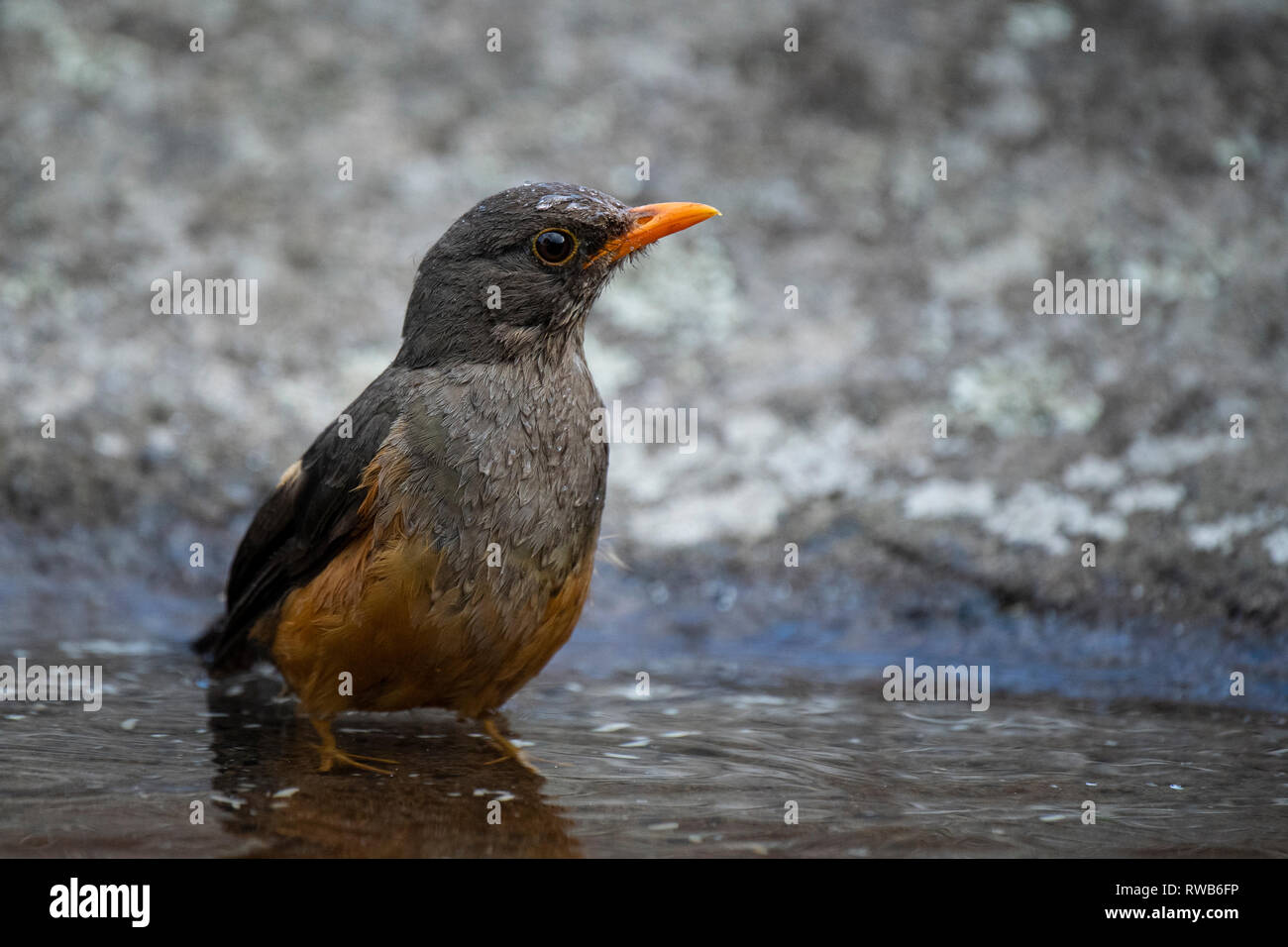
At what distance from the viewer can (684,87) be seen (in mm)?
8656

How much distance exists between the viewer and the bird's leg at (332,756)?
382 cm

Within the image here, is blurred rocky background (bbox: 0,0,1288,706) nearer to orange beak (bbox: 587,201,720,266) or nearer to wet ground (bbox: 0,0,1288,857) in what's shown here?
wet ground (bbox: 0,0,1288,857)

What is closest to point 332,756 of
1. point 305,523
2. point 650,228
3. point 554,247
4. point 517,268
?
point 305,523

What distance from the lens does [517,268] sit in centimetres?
441

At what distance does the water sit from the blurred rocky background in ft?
1.94

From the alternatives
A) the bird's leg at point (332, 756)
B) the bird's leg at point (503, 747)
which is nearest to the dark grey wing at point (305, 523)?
the bird's leg at point (332, 756)

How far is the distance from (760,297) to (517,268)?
308cm

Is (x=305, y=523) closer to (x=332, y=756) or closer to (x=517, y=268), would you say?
(x=332, y=756)

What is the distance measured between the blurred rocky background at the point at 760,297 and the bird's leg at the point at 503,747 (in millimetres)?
1045

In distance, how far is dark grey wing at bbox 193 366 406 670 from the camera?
4227mm

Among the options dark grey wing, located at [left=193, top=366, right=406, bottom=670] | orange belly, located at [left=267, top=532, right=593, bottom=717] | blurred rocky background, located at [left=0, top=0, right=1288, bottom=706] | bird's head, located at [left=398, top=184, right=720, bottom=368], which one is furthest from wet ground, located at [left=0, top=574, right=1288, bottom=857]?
bird's head, located at [left=398, top=184, right=720, bottom=368]

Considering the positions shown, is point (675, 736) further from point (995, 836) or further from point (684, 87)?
point (684, 87)

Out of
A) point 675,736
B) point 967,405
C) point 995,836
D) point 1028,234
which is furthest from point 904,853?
point 1028,234

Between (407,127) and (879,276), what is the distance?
3.07 meters
